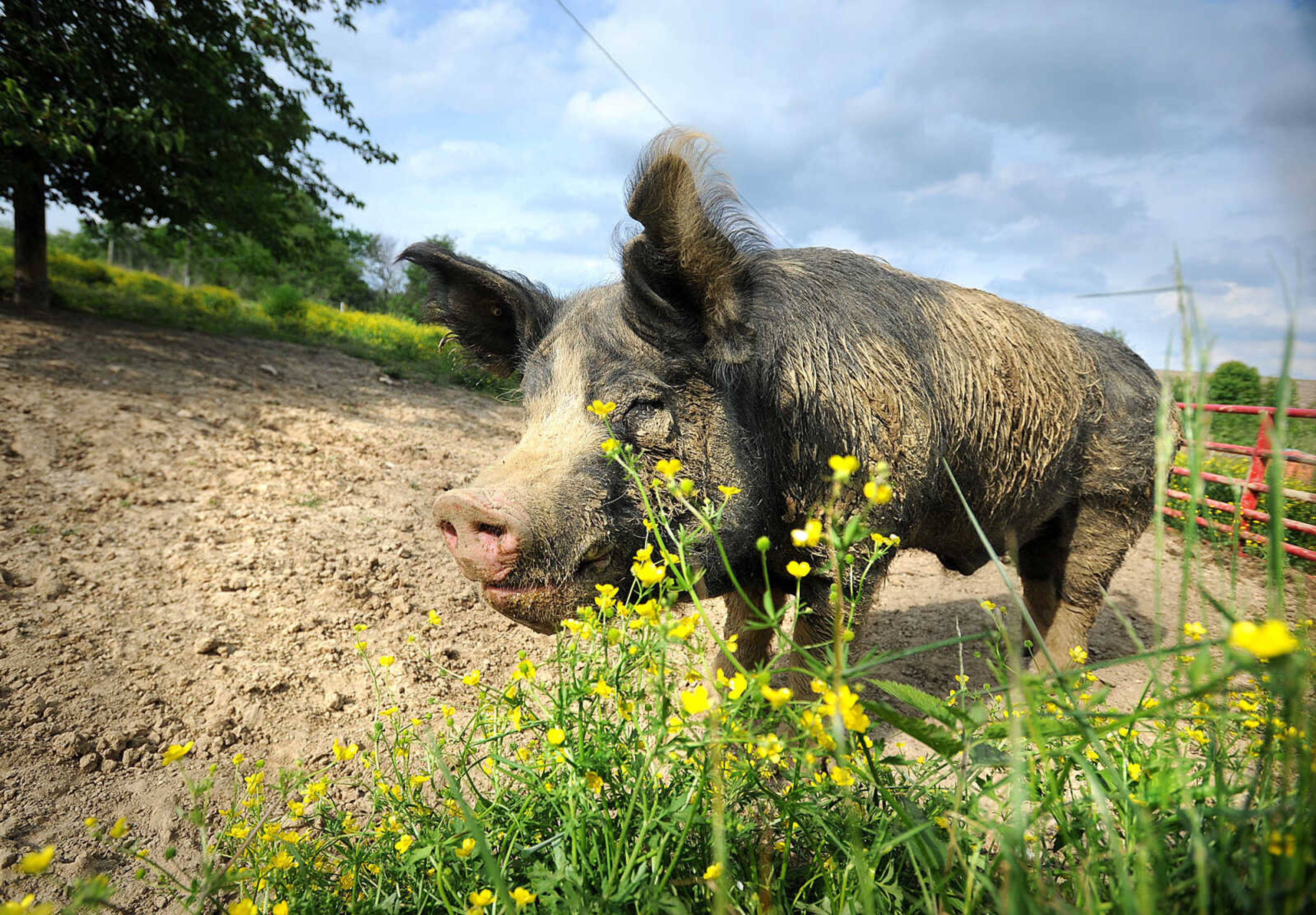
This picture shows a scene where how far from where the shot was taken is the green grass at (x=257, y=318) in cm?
1202

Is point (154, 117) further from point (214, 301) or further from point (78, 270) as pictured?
point (78, 270)

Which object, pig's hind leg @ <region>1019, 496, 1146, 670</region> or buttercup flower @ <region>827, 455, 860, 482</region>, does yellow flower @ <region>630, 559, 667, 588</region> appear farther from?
pig's hind leg @ <region>1019, 496, 1146, 670</region>

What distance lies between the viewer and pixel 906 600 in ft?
18.8

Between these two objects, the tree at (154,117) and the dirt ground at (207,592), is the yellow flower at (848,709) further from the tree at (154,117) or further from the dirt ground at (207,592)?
the tree at (154,117)

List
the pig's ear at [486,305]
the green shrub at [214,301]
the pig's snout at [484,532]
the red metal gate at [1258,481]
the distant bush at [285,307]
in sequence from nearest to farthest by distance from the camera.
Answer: the pig's snout at [484,532] < the pig's ear at [486,305] < the red metal gate at [1258,481] < the distant bush at [285,307] < the green shrub at [214,301]

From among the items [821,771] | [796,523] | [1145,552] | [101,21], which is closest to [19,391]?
[101,21]

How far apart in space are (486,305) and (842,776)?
9.41ft

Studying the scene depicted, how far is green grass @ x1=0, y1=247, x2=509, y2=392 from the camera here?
12.0 meters

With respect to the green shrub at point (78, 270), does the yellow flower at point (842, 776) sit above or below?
below

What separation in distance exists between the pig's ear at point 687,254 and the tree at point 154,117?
851cm

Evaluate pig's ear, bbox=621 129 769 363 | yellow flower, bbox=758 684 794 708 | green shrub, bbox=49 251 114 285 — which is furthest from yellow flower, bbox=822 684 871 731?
green shrub, bbox=49 251 114 285

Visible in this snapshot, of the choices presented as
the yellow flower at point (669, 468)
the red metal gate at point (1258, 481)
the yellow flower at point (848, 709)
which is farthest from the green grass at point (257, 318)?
the red metal gate at point (1258, 481)

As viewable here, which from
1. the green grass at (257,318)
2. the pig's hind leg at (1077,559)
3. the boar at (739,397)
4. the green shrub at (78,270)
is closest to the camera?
the boar at (739,397)

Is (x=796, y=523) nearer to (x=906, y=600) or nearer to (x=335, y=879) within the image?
(x=335, y=879)
